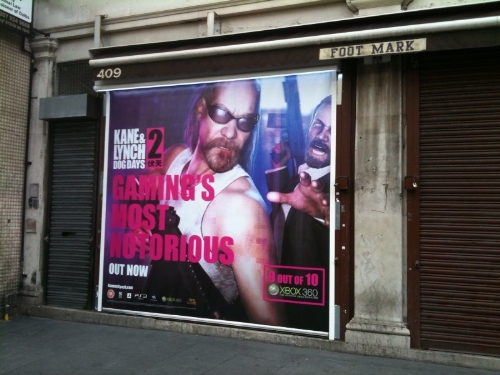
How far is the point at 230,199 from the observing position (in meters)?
7.12

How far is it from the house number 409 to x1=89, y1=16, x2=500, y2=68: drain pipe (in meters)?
0.09

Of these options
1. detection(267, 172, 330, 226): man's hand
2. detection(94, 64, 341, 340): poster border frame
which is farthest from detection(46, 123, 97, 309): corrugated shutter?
detection(267, 172, 330, 226): man's hand

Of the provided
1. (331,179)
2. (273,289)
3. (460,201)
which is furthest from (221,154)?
(460,201)

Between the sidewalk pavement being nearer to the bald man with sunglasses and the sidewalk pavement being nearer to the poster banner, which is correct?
the poster banner

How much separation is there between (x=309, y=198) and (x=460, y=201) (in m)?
1.94

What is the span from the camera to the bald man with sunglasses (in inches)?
272

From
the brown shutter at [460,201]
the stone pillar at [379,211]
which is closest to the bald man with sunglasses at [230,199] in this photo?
the stone pillar at [379,211]

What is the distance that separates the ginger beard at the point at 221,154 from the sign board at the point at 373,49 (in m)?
1.88

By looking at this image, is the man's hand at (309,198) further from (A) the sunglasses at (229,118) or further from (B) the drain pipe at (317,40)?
(B) the drain pipe at (317,40)

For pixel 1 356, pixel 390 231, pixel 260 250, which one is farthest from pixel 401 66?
pixel 1 356

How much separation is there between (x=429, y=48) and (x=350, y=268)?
2.97 m

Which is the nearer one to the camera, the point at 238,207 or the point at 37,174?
the point at 238,207

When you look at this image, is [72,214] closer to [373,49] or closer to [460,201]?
[373,49]

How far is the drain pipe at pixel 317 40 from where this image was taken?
557 cm
